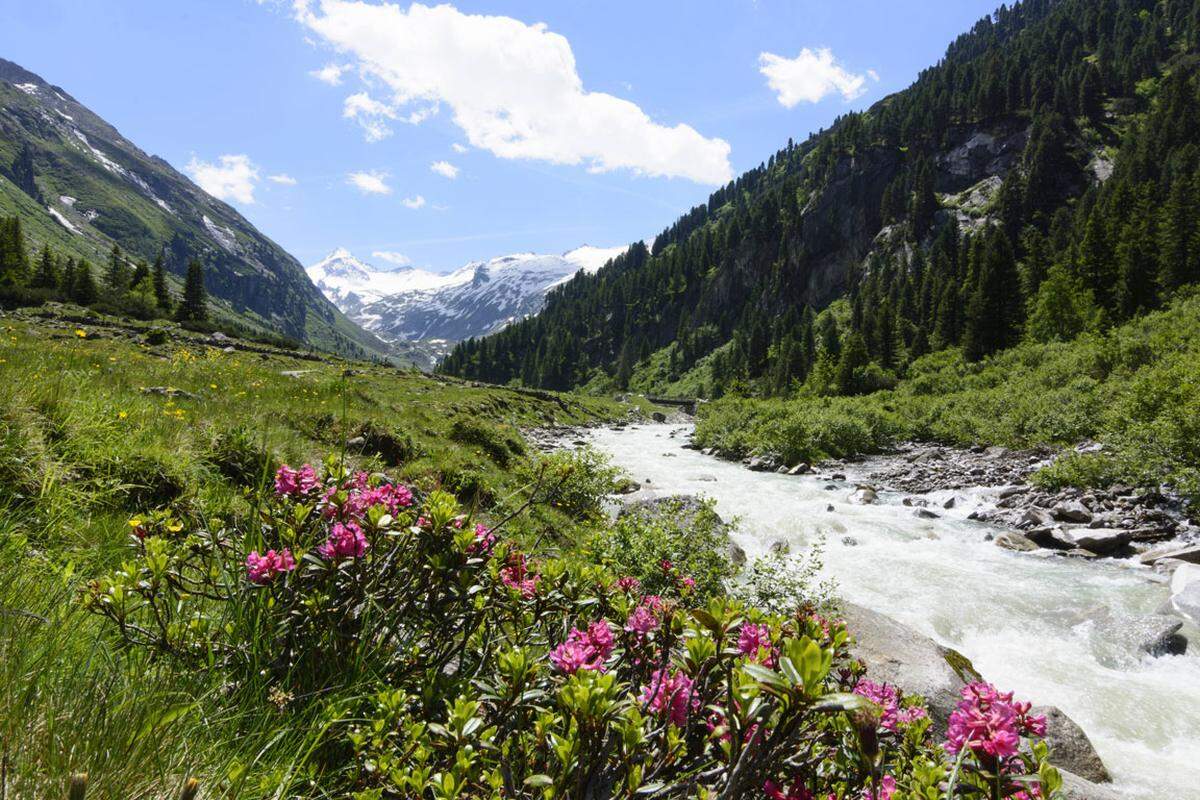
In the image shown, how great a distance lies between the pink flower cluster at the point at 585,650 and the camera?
2.00 m

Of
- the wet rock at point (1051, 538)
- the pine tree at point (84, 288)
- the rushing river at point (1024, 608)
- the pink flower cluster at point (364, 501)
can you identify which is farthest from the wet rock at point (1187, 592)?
the pine tree at point (84, 288)

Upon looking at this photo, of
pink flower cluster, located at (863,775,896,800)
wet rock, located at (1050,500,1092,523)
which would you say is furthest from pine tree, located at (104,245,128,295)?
wet rock, located at (1050,500,1092,523)

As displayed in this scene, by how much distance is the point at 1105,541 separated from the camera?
13.7m

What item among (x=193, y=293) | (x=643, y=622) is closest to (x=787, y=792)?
(x=643, y=622)

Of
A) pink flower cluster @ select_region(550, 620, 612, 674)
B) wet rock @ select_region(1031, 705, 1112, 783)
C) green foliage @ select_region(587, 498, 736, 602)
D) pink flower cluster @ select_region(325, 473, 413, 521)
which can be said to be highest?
pink flower cluster @ select_region(325, 473, 413, 521)

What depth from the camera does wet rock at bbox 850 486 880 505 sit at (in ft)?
67.2

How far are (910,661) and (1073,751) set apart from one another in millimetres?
1711

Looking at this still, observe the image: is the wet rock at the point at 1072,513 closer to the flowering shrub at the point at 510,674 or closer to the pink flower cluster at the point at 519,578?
the flowering shrub at the point at 510,674

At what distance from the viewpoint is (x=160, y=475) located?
5.24 meters

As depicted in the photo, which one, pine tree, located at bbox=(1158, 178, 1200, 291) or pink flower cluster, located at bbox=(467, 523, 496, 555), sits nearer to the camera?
pink flower cluster, located at bbox=(467, 523, 496, 555)

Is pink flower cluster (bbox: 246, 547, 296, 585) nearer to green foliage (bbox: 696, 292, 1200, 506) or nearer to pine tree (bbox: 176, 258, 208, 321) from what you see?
green foliage (bbox: 696, 292, 1200, 506)

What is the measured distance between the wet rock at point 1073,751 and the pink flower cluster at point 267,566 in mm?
7723

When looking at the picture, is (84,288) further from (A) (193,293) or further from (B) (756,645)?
(B) (756,645)

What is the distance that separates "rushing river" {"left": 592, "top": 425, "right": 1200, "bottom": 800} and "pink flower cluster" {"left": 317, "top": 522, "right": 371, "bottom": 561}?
866 centimetres
